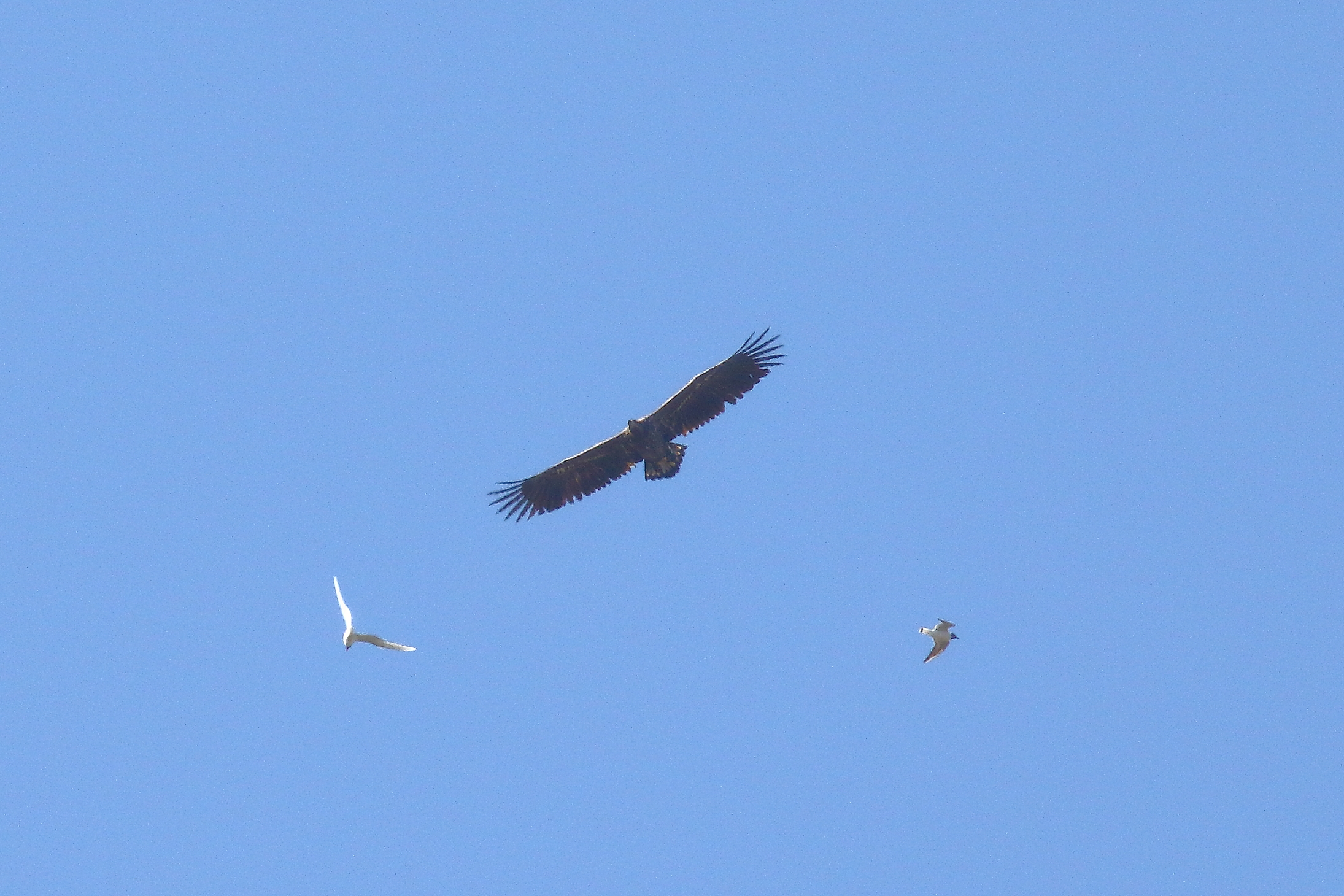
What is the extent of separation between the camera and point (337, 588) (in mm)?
18828

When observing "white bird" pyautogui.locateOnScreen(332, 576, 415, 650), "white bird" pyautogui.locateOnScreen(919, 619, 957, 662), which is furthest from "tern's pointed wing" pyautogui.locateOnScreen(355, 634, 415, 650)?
"white bird" pyautogui.locateOnScreen(919, 619, 957, 662)

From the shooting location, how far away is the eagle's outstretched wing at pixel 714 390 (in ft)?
94.4

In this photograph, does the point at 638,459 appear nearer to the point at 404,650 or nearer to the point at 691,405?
the point at 691,405

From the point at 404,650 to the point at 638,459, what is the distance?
10.5 m

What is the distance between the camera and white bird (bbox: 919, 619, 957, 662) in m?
23.2

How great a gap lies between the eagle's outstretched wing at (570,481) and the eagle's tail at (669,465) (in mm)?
734

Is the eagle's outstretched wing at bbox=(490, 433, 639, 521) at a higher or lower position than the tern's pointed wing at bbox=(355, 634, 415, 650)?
higher

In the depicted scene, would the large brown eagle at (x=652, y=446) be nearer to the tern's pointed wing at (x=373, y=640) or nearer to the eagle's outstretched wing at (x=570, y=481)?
the eagle's outstretched wing at (x=570, y=481)

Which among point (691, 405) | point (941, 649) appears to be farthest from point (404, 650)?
point (691, 405)

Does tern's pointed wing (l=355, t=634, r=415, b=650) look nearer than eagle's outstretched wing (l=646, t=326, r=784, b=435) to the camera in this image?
Yes

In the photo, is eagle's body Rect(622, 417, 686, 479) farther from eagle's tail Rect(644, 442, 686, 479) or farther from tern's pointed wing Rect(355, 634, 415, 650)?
tern's pointed wing Rect(355, 634, 415, 650)

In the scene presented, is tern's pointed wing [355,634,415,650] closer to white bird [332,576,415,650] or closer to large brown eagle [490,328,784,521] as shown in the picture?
white bird [332,576,415,650]

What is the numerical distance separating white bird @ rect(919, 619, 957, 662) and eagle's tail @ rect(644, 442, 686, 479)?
746cm

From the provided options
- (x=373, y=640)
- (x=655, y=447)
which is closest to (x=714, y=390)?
(x=655, y=447)
